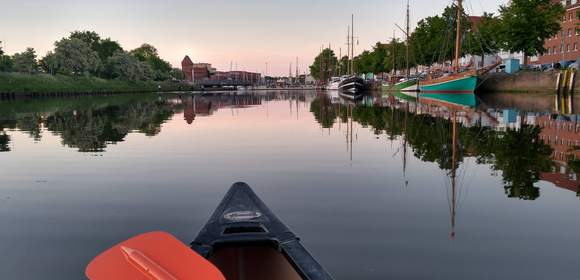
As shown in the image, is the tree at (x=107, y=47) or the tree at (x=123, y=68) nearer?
the tree at (x=123, y=68)

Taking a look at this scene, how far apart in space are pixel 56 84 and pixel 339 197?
290 ft

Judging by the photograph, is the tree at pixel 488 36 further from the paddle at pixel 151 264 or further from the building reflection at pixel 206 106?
the paddle at pixel 151 264

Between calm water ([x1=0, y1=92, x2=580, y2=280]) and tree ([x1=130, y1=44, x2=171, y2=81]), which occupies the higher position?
tree ([x1=130, y1=44, x2=171, y2=81])

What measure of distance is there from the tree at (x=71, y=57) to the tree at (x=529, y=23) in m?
82.7

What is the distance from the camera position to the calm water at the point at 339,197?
19.2 ft

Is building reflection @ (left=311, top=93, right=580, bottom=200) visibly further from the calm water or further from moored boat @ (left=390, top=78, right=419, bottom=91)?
moored boat @ (left=390, top=78, right=419, bottom=91)

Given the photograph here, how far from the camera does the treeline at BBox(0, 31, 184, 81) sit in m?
88.4

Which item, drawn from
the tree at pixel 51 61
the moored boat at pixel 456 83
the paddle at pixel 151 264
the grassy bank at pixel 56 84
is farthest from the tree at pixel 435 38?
the tree at pixel 51 61

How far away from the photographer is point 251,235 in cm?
443

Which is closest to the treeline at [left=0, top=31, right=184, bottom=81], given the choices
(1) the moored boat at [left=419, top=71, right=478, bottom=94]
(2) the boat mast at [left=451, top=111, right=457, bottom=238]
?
(1) the moored boat at [left=419, top=71, right=478, bottom=94]

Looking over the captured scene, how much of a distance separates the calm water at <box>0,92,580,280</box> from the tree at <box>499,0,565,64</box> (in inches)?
1496

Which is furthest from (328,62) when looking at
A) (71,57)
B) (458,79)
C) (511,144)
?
(511,144)

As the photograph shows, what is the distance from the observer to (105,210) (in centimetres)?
819

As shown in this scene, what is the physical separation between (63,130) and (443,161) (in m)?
17.9
